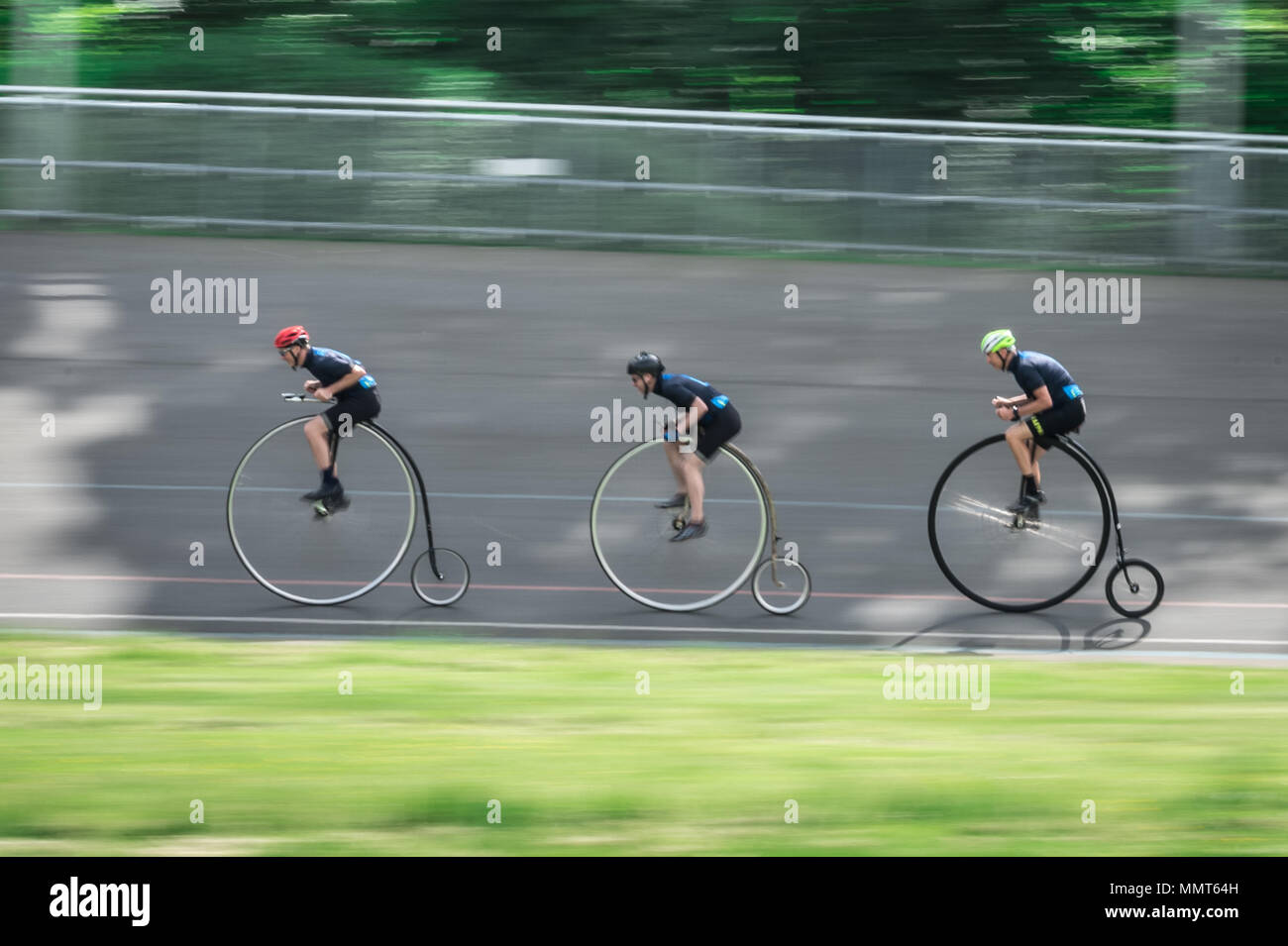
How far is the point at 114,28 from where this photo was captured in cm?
2272

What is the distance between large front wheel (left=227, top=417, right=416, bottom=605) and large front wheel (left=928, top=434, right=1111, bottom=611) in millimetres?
3239

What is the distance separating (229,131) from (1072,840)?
41.4 ft

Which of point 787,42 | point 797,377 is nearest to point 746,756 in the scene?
point 797,377

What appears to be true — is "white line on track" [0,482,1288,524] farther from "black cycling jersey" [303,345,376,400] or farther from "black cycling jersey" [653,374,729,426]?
"black cycling jersey" [653,374,729,426]

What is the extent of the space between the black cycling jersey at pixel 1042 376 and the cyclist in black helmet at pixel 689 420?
5.36 feet

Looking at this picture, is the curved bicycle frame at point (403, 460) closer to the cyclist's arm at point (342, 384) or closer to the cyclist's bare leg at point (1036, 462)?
the cyclist's arm at point (342, 384)

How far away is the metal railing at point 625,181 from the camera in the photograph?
15734mm

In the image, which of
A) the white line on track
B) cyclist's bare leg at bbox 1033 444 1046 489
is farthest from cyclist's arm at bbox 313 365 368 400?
cyclist's bare leg at bbox 1033 444 1046 489

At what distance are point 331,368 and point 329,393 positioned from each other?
0.15 metres

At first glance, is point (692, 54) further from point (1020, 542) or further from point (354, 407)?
point (354, 407)

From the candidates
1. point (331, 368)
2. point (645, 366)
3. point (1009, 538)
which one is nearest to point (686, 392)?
point (645, 366)

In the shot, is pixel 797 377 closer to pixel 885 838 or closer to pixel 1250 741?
pixel 1250 741

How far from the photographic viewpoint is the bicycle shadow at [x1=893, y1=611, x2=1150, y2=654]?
352 inches

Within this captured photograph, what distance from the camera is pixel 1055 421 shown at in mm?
8953
